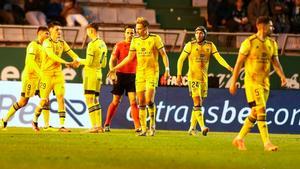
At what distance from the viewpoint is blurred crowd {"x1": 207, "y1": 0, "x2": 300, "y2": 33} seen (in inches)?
1208

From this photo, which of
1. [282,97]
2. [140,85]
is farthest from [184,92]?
[140,85]

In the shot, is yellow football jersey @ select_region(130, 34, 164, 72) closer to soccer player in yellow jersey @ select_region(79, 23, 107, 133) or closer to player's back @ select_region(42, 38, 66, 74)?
soccer player in yellow jersey @ select_region(79, 23, 107, 133)

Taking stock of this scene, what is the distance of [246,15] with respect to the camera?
102 ft

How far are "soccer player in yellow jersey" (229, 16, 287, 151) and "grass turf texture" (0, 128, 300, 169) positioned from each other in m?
0.38

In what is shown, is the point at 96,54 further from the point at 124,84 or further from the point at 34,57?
the point at 124,84

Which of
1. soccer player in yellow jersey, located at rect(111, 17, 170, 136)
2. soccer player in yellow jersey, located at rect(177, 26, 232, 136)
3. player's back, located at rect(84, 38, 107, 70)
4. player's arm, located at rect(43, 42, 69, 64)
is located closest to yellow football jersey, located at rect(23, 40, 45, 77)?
player's arm, located at rect(43, 42, 69, 64)

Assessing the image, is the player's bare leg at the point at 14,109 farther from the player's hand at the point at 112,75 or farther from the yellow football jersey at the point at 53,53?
the player's hand at the point at 112,75

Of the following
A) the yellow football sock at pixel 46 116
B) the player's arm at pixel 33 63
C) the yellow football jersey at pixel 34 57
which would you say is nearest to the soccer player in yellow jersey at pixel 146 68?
the player's arm at pixel 33 63

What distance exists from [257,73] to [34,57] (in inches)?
279

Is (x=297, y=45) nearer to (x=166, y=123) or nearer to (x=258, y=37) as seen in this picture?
(x=166, y=123)

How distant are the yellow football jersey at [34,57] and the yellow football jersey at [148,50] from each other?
7.83 ft

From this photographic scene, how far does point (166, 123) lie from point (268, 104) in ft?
9.15

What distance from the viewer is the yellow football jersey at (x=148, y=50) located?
68.0 ft

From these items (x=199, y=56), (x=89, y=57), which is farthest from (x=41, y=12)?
(x=199, y=56)
